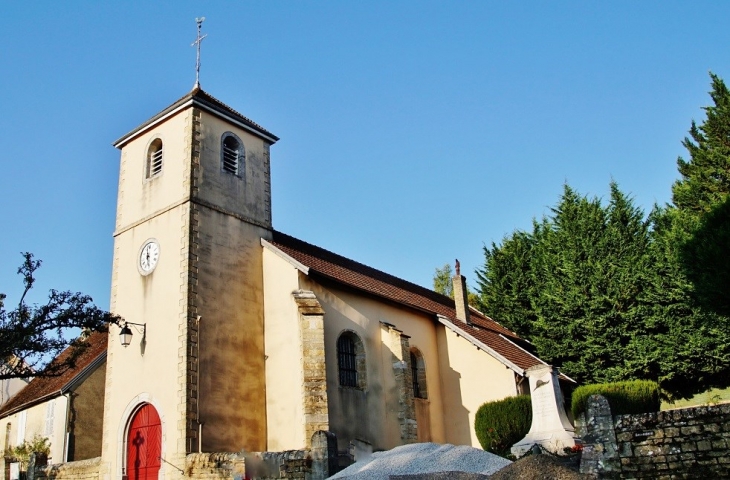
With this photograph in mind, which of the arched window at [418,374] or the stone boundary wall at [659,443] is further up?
the arched window at [418,374]

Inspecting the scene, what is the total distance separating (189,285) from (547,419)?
32.4 feet

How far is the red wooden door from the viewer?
16.4 meters

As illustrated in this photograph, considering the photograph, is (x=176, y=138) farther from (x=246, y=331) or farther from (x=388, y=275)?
(x=388, y=275)

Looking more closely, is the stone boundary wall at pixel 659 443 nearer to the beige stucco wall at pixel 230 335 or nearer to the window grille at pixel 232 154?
the beige stucco wall at pixel 230 335

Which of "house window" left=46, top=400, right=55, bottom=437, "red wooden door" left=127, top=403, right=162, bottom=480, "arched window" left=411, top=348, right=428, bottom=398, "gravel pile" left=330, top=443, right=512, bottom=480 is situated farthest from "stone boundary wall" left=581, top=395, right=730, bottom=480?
"house window" left=46, top=400, right=55, bottom=437

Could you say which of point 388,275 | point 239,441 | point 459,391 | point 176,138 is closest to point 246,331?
point 239,441

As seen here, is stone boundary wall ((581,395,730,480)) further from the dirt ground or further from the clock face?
the clock face

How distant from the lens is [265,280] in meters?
19.2

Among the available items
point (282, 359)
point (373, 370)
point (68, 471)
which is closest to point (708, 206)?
point (373, 370)

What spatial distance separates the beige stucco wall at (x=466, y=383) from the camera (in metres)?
21.8

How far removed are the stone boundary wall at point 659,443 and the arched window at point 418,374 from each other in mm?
12956

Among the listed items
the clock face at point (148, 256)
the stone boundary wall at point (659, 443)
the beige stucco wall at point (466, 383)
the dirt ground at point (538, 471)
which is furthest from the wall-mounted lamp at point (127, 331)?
the stone boundary wall at point (659, 443)

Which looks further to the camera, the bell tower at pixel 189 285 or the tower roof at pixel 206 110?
the tower roof at pixel 206 110

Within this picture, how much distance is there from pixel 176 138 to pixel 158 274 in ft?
13.4
